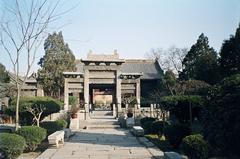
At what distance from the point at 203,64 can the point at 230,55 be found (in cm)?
436

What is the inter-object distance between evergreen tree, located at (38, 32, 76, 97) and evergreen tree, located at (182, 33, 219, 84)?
11.6 metres

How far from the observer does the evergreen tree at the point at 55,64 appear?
36094 millimetres

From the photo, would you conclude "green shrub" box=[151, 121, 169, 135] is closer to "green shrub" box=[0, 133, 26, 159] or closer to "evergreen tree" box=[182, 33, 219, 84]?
"green shrub" box=[0, 133, 26, 159]

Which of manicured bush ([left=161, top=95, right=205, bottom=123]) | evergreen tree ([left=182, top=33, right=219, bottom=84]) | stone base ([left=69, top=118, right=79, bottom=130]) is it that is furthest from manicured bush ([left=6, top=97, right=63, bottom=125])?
evergreen tree ([left=182, top=33, right=219, bottom=84])

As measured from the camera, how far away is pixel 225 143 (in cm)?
829

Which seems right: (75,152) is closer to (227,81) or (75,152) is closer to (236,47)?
(227,81)

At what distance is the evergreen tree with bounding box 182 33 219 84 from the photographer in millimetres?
29125

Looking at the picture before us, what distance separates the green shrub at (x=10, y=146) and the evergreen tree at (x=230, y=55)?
1795 cm

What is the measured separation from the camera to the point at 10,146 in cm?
1079

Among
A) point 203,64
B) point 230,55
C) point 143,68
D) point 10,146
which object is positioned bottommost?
point 10,146

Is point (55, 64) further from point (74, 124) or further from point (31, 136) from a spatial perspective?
point (31, 136)

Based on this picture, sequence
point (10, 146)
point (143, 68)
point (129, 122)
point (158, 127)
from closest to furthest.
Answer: point (10, 146)
point (158, 127)
point (129, 122)
point (143, 68)

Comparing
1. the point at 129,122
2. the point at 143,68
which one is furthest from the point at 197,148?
the point at 143,68

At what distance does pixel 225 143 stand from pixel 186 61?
1223 inches
